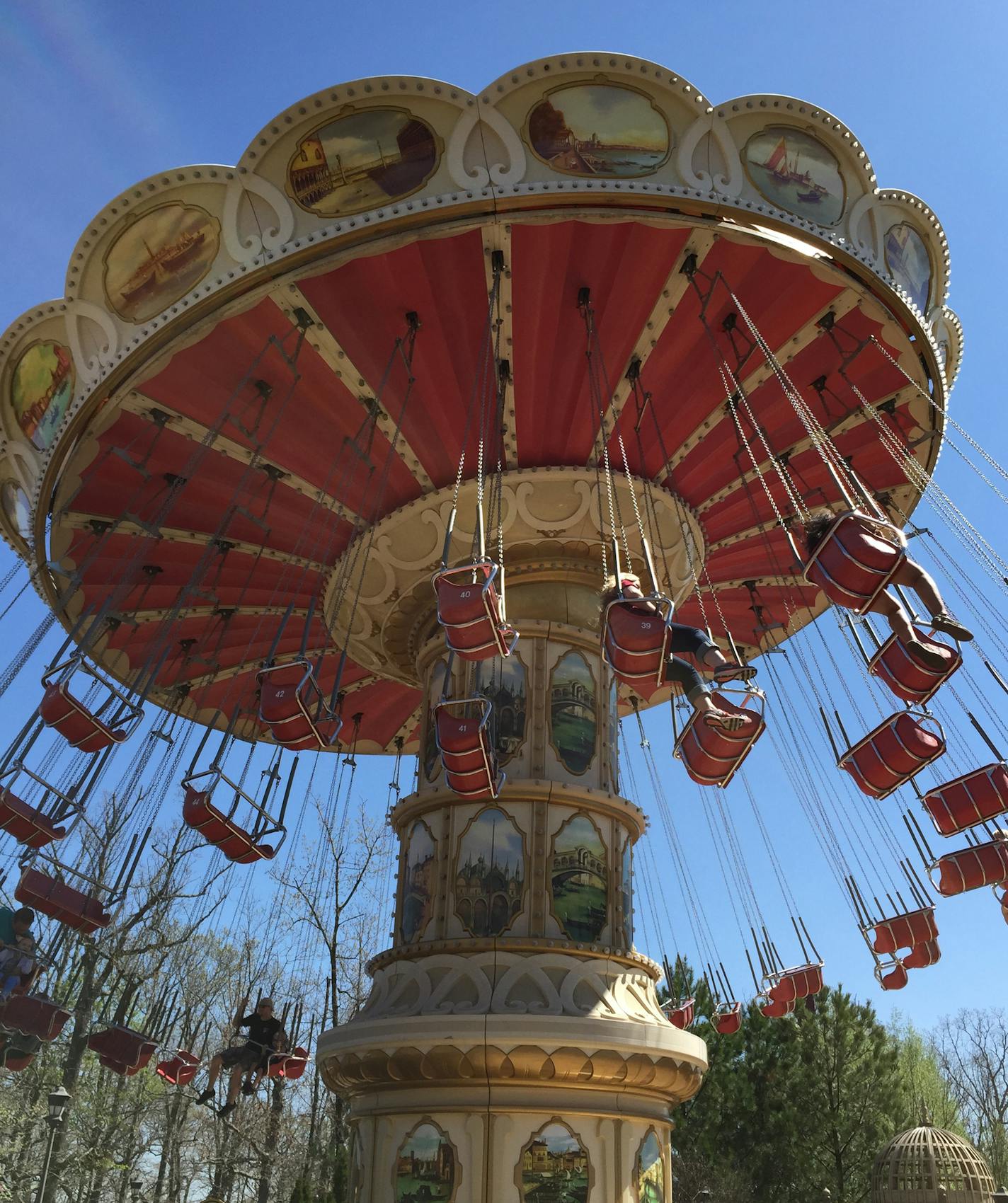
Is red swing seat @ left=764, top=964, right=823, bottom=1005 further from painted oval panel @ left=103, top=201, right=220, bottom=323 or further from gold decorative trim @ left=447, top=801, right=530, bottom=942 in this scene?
painted oval panel @ left=103, top=201, right=220, bottom=323

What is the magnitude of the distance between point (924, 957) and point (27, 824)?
1026 centimetres

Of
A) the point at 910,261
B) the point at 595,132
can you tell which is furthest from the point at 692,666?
the point at 910,261

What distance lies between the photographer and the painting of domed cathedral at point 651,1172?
31.1 ft

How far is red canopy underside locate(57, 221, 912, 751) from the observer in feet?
33.1

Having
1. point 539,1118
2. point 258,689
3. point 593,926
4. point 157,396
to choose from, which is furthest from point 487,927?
point 157,396

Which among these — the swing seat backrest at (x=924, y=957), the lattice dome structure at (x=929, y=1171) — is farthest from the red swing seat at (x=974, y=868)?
the lattice dome structure at (x=929, y=1171)

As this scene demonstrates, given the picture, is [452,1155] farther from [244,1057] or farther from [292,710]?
[244,1057]

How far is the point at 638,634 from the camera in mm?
7480

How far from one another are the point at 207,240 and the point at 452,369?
283 cm

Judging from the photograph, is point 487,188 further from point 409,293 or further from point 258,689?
point 258,689

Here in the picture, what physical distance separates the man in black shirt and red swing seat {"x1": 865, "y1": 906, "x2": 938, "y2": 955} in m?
7.57

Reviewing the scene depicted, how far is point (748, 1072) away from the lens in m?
27.7

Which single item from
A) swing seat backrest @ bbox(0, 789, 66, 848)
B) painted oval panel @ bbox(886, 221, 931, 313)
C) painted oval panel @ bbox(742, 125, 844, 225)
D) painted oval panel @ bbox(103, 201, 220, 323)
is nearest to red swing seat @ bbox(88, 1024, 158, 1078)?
swing seat backrest @ bbox(0, 789, 66, 848)

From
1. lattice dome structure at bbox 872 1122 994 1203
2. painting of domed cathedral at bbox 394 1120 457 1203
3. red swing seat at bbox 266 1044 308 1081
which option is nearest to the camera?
painting of domed cathedral at bbox 394 1120 457 1203
